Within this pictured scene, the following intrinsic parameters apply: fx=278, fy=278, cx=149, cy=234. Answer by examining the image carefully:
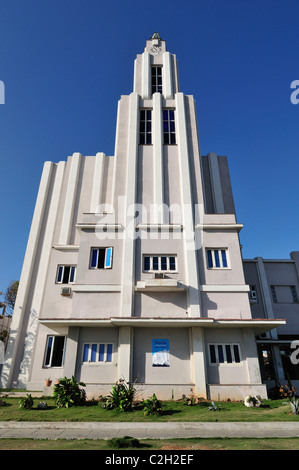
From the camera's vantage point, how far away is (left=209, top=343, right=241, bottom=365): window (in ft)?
51.0

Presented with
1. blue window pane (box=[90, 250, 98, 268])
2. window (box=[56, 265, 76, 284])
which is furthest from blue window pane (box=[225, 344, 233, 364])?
window (box=[56, 265, 76, 284])

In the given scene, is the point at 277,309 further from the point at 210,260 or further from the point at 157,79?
the point at 157,79

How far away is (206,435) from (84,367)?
885 cm

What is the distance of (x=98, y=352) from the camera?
15789 millimetres

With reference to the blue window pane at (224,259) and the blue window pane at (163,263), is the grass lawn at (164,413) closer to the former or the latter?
the blue window pane at (163,263)

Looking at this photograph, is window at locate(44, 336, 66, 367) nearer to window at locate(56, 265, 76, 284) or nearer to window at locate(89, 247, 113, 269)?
window at locate(56, 265, 76, 284)

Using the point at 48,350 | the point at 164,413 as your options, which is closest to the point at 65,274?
the point at 48,350

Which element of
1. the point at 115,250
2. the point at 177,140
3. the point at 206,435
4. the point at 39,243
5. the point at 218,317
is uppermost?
the point at 177,140

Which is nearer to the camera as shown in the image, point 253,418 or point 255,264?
point 253,418

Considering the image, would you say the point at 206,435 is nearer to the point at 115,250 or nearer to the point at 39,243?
the point at 115,250

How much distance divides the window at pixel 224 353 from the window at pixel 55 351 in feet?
32.2

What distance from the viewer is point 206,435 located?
8398mm

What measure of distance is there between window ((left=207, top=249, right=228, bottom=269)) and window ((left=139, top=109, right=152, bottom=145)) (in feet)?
35.2
